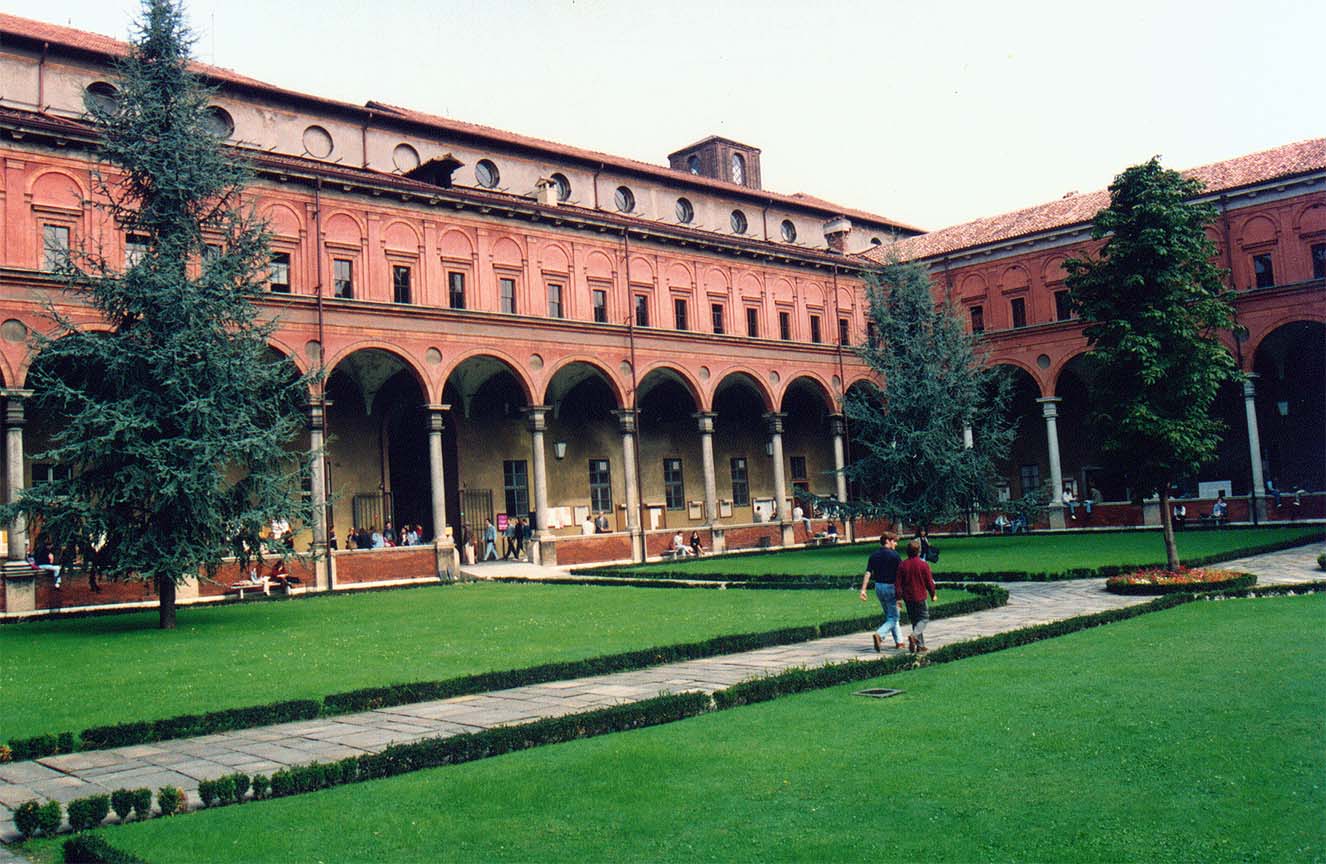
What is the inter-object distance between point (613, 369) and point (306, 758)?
25.7 meters

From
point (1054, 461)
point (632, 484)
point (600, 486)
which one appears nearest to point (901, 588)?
point (632, 484)

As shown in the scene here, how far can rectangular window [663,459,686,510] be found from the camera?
127 feet

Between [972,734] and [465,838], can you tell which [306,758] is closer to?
[465,838]

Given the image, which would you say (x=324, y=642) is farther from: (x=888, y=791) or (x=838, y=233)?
(x=838, y=233)

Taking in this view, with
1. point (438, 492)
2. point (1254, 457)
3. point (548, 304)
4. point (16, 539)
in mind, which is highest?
point (548, 304)

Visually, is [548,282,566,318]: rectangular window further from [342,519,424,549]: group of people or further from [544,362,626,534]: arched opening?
[342,519,424,549]: group of people

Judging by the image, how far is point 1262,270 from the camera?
34688 millimetres

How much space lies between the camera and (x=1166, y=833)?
4875 mm

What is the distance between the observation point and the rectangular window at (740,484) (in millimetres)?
41125

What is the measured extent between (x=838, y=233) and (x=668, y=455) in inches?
517

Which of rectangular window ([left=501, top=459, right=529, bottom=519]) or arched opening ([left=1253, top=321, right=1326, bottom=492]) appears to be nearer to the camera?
rectangular window ([left=501, top=459, right=529, bottom=519])

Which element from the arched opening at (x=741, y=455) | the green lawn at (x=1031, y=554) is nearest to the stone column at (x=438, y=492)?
the green lawn at (x=1031, y=554)

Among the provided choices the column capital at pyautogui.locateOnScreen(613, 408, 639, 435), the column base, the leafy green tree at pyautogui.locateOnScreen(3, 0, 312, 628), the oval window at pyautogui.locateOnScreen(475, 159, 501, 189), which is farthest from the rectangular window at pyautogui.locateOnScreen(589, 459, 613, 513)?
the column base

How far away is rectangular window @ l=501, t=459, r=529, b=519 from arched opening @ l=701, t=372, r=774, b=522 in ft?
28.4
